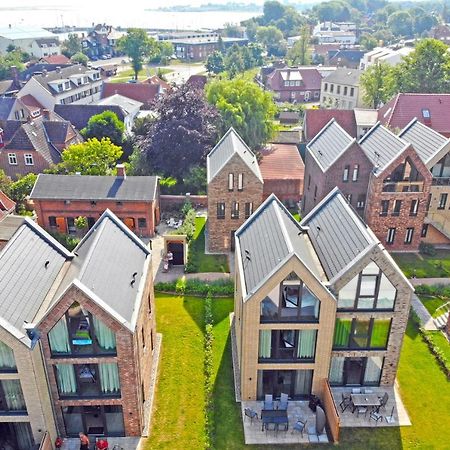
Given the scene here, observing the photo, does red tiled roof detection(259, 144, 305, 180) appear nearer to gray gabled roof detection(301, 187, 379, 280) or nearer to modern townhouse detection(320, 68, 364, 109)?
gray gabled roof detection(301, 187, 379, 280)

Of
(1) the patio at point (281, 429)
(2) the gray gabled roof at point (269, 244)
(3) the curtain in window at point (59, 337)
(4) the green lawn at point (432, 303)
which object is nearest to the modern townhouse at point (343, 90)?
(4) the green lawn at point (432, 303)

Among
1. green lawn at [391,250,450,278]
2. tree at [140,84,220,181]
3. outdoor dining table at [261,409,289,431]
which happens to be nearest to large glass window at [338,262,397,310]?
outdoor dining table at [261,409,289,431]

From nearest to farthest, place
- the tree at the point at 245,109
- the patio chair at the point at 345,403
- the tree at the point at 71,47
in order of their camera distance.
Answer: the patio chair at the point at 345,403 → the tree at the point at 245,109 → the tree at the point at 71,47

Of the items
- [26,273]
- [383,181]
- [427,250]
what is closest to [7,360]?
[26,273]

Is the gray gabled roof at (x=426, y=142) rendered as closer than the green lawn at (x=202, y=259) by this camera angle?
No

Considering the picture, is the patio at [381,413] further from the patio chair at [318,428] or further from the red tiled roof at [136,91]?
the red tiled roof at [136,91]

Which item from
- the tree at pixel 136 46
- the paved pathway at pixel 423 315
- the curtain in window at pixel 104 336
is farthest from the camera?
the tree at pixel 136 46
